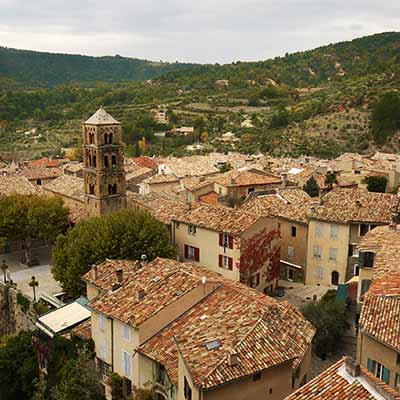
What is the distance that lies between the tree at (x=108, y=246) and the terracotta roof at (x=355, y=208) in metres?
11.9

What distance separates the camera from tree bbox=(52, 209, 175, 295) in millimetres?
37281

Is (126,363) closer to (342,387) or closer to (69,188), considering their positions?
(342,387)

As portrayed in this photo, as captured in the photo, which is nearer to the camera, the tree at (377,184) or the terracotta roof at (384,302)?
the terracotta roof at (384,302)

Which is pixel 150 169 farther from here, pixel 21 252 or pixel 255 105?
pixel 255 105

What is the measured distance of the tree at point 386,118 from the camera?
91.3 m

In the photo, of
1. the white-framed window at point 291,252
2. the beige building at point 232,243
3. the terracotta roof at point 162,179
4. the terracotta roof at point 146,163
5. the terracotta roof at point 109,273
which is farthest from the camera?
the terracotta roof at point 146,163

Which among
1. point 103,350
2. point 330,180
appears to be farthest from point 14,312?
point 330,180

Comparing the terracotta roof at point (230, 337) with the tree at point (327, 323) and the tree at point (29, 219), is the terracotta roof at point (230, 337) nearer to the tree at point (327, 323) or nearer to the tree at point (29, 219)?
the tree at point (327, 323)

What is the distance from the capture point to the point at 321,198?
42.5 m

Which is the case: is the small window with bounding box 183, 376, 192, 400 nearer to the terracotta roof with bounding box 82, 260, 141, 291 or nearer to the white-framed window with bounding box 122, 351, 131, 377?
the white-framed window with bounding box 122, 351, 131, 377

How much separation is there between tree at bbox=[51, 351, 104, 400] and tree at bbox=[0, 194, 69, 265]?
74.5ft

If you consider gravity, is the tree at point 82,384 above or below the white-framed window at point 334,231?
below

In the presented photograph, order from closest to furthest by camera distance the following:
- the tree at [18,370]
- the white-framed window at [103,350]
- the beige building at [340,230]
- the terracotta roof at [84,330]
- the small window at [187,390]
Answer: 1. the small window at [187,390]
2. the white-framed window at [103,350]
3. the terracotta roof at [84,330]
4. the tree at [18,370]
5. the beige building at [340,230]

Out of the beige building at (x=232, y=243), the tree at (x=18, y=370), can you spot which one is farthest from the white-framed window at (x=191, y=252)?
the tree at (x=18, y=370)
